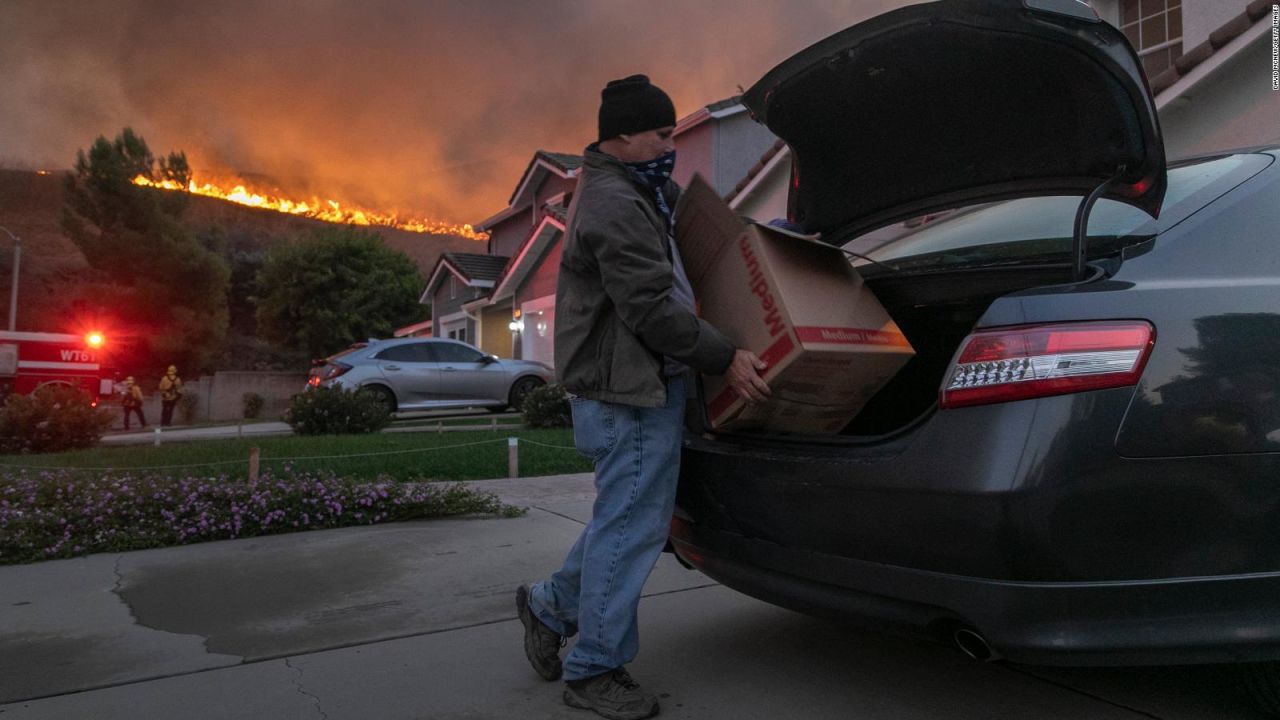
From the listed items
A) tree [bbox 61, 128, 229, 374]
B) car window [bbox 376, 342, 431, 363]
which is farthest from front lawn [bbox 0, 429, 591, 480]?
tree [bbox 61, 128, 229, 374]

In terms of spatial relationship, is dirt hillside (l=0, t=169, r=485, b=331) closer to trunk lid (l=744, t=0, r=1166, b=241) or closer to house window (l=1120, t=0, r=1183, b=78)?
house window (l=1120, t=0, r=1183, b=78)

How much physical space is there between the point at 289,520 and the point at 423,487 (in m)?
0.85

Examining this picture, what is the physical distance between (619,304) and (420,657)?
1504 millimetres

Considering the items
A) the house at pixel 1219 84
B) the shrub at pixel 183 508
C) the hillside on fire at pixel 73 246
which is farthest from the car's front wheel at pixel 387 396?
Result: the hillside on fire at pixel 73 246

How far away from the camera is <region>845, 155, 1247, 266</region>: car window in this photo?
244 centimetres

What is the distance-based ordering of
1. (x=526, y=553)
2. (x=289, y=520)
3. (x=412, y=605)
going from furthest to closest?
(x=289, y=520) → (x=526, y=553) → (x=412, y=605)

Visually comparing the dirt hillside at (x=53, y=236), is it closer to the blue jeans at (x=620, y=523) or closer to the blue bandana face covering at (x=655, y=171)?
the blue bandana face covering at (x=655, y=171)

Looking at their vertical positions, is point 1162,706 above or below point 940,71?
below

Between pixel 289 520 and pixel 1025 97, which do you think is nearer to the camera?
pixel 1025 97

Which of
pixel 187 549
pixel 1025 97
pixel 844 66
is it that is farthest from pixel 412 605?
pixel 1025 97

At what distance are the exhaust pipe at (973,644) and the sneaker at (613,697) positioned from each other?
34.8 inches

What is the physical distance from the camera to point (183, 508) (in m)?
5.14

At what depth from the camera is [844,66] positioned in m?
2.65

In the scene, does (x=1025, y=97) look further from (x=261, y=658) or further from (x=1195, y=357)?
(x=261, y=658)
